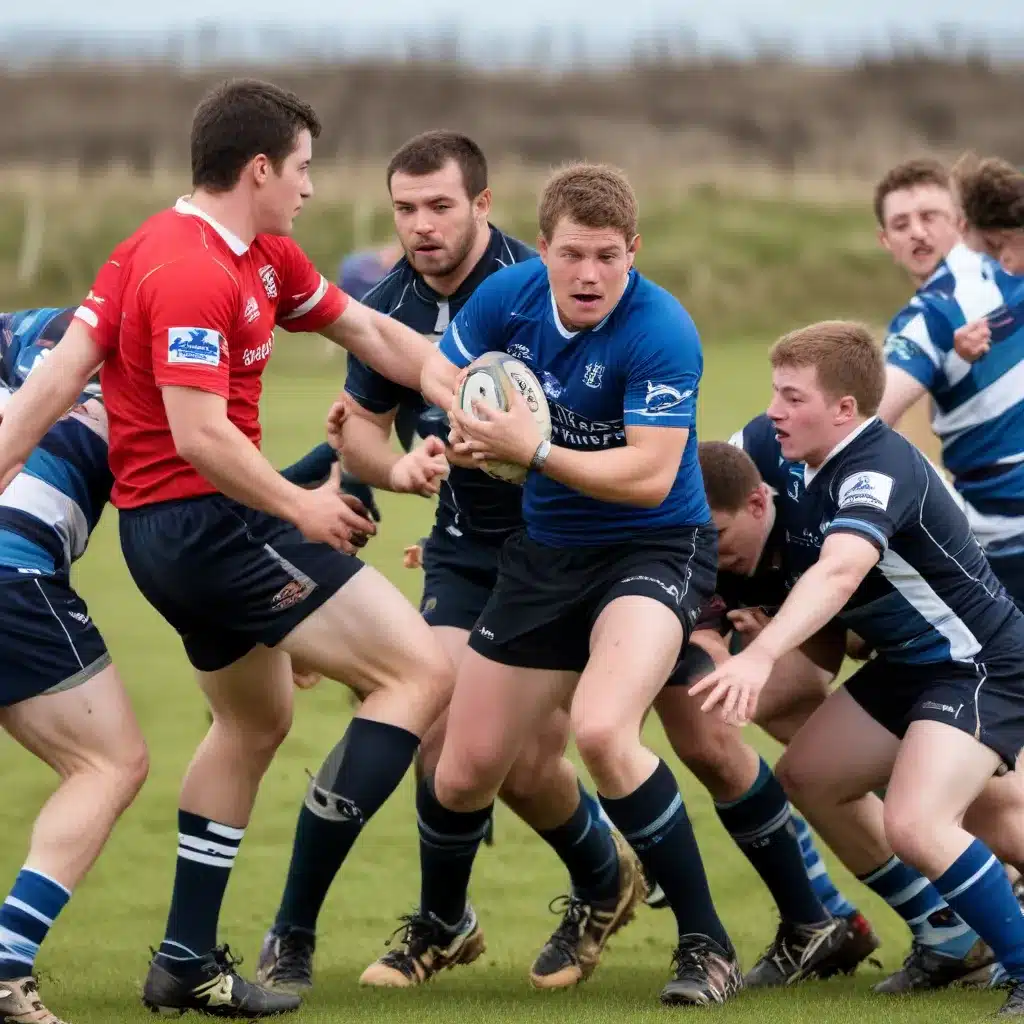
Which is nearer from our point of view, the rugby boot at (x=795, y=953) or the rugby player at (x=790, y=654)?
the rugby player at (x=790, y=654)

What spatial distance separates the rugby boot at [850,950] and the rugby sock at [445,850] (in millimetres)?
1026

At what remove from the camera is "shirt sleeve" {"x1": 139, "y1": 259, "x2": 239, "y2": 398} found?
13.5 feet

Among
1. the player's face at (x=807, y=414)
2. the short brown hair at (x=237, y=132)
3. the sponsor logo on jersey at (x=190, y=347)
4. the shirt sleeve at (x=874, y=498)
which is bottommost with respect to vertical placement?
the shirt sleeve at (x=874, y=498)

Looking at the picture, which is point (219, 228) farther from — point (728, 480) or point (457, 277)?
point (728, 480)

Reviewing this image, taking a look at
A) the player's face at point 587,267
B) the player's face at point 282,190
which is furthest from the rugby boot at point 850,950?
the player's face at point 282,190

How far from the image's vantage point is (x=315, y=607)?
4.35m

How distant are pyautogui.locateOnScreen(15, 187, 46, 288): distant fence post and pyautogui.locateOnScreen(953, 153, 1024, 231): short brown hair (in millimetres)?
23312

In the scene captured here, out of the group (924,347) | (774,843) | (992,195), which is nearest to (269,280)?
(774,843)

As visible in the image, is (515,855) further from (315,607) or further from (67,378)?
(67,378)

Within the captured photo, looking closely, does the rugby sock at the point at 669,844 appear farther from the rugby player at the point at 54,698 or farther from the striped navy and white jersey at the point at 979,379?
the striped navy and white jersey at the point at 979,379

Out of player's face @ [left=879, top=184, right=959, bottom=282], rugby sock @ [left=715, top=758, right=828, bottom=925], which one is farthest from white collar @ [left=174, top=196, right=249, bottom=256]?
player's face @ [left=879, top=184, right=959, bottom=282]

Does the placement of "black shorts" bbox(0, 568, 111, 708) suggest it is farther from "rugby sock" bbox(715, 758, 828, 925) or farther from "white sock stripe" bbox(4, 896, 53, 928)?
"rugby sock" bbox(715, 758, 828, 925)

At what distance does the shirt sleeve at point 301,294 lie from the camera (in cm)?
466

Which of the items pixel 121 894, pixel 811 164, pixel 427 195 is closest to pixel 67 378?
pixel 427 195
